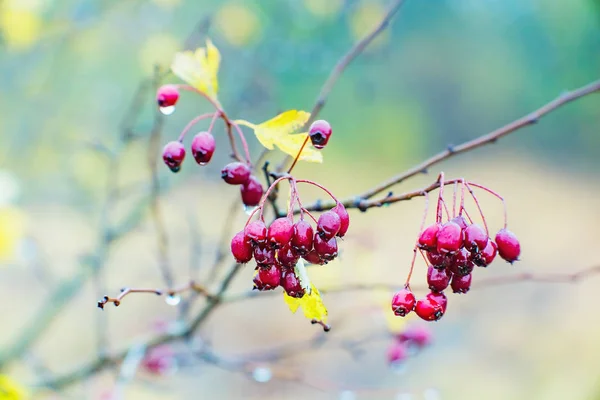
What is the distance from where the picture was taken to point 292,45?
210 cm

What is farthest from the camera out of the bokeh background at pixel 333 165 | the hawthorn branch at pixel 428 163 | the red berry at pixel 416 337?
the bokeh background at pixel 333 165

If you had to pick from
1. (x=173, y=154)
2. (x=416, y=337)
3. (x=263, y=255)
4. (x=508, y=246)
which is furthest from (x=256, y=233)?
(x=416, y=337)

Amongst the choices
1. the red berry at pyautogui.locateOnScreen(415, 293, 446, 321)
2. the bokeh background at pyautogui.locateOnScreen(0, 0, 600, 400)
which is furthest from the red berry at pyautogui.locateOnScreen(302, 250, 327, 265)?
the bokeh background at pyautogui.locateOnScreen(0, 0, 600, 400)

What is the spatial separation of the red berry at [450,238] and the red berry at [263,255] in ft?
0.47

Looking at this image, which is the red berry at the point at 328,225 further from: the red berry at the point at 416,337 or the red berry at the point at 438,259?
the red berry at the point at 416,337

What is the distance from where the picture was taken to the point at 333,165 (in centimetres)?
340

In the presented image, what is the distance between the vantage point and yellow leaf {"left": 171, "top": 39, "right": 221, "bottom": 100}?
22.7 inches

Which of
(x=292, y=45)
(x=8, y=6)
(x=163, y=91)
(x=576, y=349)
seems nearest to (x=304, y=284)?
(x=163, y=91)

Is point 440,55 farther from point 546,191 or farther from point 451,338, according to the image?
point 451,338

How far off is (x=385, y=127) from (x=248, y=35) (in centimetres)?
161

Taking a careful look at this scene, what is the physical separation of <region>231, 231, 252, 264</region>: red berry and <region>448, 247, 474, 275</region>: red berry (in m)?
0.18

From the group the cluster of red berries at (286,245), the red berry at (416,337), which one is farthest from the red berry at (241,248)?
the red berry at (416,337)

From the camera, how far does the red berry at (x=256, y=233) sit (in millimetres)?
457

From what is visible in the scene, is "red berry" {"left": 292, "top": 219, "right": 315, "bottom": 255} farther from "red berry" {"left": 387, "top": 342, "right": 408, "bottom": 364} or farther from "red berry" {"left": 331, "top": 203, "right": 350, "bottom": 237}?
"red berry" {"left": 387, "top": 342, "right": 408, "bottom": 364}
